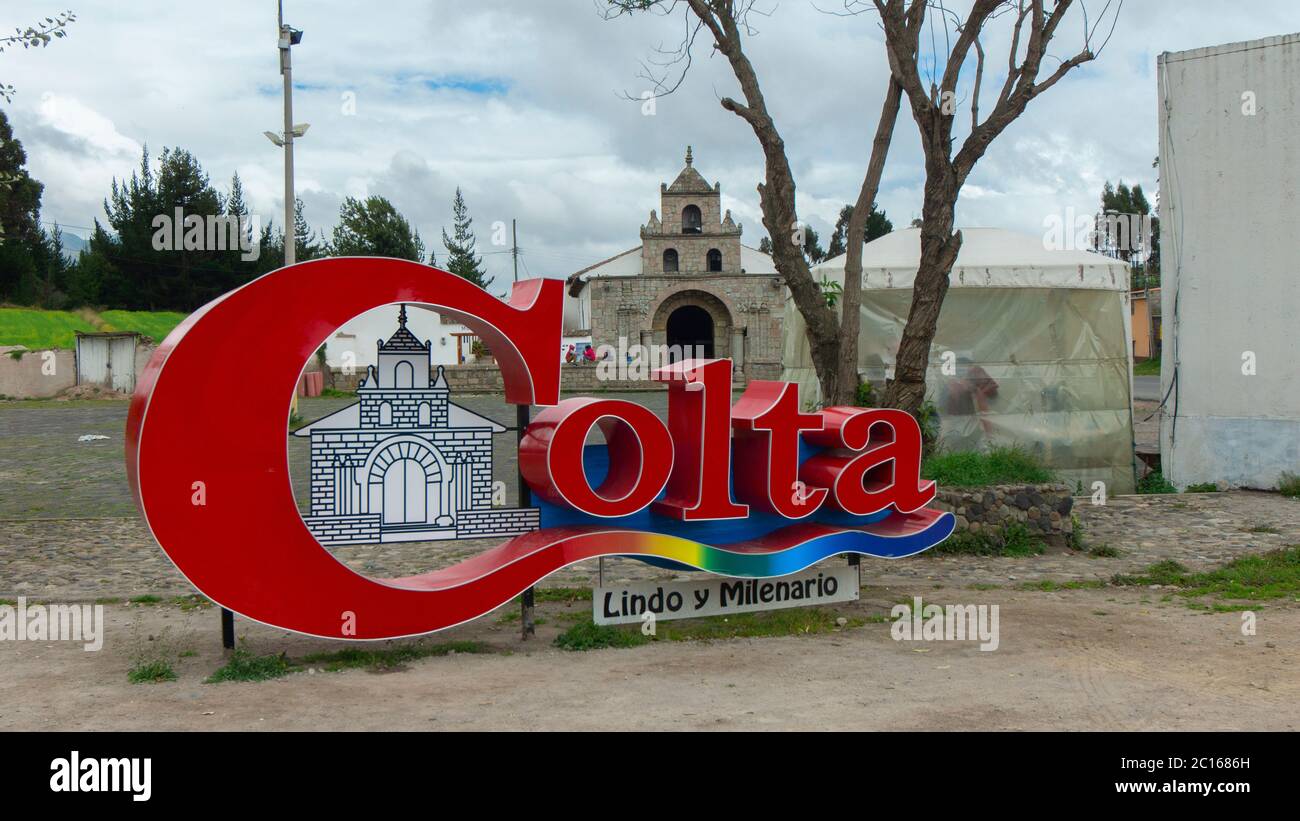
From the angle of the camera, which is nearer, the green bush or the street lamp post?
the green bush

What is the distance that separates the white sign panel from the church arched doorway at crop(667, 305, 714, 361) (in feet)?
127

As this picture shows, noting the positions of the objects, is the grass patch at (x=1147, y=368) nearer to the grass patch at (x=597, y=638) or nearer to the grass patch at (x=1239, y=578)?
the grass patch at (x=1239, y=578)

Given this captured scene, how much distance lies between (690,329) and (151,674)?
138 feet

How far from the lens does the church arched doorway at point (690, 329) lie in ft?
156

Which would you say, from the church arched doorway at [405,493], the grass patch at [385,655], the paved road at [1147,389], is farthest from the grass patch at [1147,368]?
the church arched doorway at [405,493]

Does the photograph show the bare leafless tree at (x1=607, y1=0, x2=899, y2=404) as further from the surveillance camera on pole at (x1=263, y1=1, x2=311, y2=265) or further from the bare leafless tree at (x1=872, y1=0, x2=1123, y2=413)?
the surveillance camera on pole at (x1=263, y1=1, x2=311, y2=265)

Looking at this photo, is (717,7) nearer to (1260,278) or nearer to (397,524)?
(397,524)

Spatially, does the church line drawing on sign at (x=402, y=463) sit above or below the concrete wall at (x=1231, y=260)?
below

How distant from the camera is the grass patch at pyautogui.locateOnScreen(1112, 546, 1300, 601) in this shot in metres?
9.45

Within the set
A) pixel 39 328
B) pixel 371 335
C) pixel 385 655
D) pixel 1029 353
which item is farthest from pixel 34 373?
pixel 385 655

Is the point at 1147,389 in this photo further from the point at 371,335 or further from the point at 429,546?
the point at 429,546

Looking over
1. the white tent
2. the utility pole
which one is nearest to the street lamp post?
the utility pole

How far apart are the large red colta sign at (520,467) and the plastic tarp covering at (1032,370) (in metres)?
6.61

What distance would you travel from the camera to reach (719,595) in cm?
837
